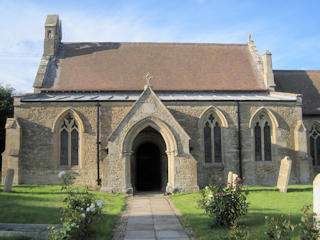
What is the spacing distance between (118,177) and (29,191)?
16.4 ft

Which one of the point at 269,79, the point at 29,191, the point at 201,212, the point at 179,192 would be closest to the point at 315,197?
the point at 201,212

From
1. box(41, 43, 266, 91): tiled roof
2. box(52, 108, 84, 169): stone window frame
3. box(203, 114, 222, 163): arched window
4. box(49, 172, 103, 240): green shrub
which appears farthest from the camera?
box(41, 43, 266, 91): tiled roof

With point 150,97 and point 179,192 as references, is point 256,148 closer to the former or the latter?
point 179,192

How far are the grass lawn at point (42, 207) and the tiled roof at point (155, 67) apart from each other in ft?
27.6

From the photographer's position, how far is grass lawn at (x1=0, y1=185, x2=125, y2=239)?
11.1 metres

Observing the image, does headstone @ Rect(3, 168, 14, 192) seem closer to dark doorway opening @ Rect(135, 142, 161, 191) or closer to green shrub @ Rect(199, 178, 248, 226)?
dark doorway opening @ Rect(135, 142, 161, 191)

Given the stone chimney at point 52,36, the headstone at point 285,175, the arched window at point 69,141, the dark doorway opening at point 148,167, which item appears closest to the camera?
the headstone at point 285,175

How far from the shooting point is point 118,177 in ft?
62.5

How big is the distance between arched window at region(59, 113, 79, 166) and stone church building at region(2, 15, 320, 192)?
7 centimetres

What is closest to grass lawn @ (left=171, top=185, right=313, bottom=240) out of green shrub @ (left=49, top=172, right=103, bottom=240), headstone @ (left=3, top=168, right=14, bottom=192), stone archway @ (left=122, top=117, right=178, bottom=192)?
stone archway @ (left=122, top=117, right=178, bottom=192)

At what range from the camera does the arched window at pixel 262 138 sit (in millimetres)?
23139

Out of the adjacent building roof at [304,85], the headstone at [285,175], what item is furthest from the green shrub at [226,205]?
the adjacent building roof at [304,85]

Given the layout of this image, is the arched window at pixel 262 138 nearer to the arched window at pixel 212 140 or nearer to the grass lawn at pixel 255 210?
the arched window at pixel 212 140

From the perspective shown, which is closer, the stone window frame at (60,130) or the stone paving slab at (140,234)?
the stone paving slab at (140,234)
